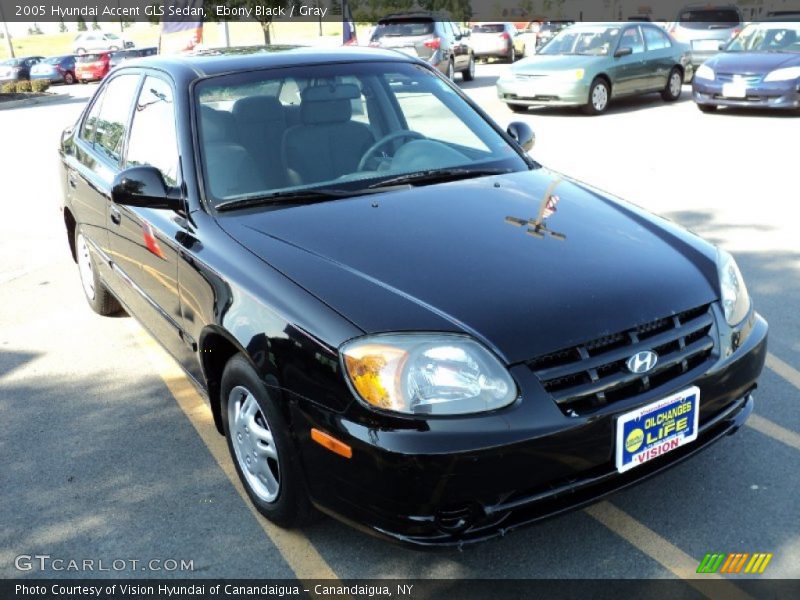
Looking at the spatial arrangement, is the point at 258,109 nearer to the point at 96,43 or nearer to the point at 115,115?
the point at 115,115

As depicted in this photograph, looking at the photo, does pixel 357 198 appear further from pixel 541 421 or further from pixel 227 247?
pixel 541 421

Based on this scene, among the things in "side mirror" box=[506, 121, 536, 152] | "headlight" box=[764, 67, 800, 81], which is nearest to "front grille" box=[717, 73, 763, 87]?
"headlight" box=[764, 67, 800, 81]

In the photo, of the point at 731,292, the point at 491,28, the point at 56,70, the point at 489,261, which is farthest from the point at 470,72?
the point at 489,261

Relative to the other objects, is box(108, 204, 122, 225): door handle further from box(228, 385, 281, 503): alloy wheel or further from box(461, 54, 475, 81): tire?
box(461, 54, 475, 81): tire

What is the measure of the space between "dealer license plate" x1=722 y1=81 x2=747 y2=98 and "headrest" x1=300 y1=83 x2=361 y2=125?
1062 cm

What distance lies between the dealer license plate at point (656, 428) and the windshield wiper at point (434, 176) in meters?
1.57

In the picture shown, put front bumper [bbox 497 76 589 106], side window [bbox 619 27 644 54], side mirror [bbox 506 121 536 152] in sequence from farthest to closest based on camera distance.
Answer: side window [bbox 619 27 644 54], front bumper [bbox 497 76 589 106], side mirror [bbox 506 121 536 152]

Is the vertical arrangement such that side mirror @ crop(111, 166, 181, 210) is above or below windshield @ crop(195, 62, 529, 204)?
below

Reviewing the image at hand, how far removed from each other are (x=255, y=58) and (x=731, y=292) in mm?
2467

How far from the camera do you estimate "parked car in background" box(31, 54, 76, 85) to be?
34656 millimetres

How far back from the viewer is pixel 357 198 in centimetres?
367

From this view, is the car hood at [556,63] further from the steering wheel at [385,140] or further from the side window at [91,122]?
the steering wheel at [385,140]

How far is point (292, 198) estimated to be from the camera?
364 cm

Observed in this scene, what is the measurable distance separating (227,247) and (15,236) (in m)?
5.72
